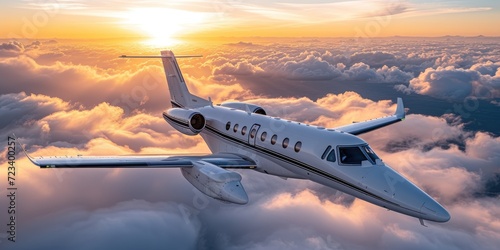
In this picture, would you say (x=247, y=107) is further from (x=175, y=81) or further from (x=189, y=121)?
(x=175, y=81)

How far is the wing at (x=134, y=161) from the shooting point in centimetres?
1855

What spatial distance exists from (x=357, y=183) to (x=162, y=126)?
153 meters

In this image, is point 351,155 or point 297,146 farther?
point 297,146

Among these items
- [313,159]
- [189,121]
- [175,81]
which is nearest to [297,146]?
[313,159]

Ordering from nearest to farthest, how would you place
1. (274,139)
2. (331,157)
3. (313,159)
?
(331,157), (313,159), (274,139)

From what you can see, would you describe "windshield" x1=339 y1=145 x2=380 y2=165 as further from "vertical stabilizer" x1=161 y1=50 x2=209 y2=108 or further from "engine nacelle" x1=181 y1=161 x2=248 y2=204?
"vertical stabilizer" x1=161 y1=50 x2=209 y2=108

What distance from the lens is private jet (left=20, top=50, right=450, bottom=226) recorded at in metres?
16.1

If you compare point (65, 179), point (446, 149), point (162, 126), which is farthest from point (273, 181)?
point (446, 149)

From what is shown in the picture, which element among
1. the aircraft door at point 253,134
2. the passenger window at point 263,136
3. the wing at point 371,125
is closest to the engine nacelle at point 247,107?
the aircraft door at point 253,134

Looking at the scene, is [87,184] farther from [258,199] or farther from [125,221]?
[258,199]

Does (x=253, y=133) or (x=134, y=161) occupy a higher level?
(x=253, y=133)

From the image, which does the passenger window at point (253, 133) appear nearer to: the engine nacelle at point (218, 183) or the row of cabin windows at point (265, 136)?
the row of cabin windows at point (265, 136)

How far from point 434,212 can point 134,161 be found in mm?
15528

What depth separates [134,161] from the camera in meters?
20.8
